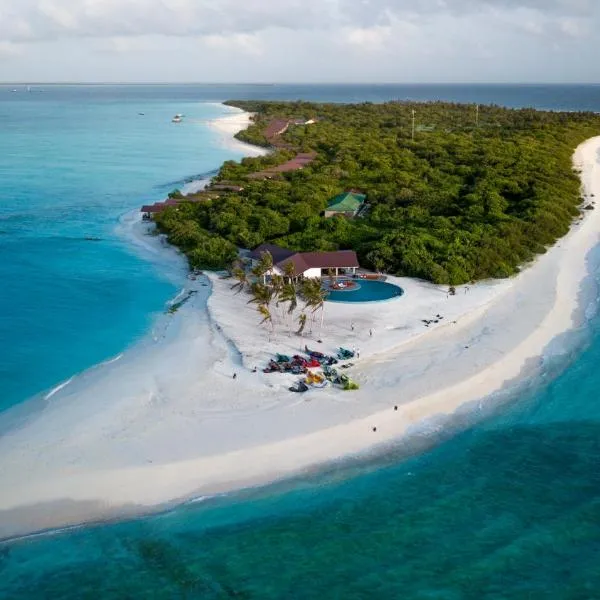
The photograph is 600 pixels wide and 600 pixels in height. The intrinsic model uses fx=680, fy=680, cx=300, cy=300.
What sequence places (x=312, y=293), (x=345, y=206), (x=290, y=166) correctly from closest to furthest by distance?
(x=312, y=293), (x=345, y=206), (x=290, y=166)

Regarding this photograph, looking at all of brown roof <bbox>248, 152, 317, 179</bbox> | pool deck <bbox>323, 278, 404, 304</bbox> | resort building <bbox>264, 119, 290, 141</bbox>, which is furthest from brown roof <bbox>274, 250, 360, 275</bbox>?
resort building <bbox>264, 119, 290, 141</bbox>

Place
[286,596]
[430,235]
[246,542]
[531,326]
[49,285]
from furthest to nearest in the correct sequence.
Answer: [430,235]
[49,285]
[531,326]
[246,542]
[286,596]

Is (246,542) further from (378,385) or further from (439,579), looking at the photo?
(378,385)

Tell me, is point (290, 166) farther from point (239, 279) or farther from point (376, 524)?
point (376, 524)

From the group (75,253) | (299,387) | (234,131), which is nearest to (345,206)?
(75,253)

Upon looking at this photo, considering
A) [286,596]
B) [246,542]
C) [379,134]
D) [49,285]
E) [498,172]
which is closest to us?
[286,596]

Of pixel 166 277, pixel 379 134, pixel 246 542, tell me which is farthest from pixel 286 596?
pixel 379 134

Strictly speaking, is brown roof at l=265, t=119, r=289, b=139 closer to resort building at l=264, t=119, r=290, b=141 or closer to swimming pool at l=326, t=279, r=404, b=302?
resort building at l=264, t=119, r=290, b=141
